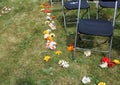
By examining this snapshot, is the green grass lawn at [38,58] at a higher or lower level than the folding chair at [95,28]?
lower

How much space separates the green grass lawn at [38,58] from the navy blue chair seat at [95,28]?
2.50 feet

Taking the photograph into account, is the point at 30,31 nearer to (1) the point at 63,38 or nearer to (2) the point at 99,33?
(1) the point at 63,38

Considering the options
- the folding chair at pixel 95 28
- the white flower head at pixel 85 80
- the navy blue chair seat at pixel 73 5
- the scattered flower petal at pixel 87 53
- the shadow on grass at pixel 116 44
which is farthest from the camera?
the navy blue chair seat at pixel 73 5

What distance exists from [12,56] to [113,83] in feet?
7.87

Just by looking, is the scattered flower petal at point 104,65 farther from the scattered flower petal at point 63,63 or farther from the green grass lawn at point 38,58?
the scattered flower petal at point 63,63

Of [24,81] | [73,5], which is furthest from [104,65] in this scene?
[73,5]

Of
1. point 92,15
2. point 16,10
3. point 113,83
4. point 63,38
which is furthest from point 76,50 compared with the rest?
point 16,10

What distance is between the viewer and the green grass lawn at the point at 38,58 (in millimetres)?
4906

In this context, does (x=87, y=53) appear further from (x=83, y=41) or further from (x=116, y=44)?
(x=116, y=44)

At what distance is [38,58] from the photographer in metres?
5.53

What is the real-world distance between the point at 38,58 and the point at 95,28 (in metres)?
1.48

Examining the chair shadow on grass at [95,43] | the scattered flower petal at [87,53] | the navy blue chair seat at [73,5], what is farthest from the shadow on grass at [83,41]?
the navy blue chair seat at [73,5]

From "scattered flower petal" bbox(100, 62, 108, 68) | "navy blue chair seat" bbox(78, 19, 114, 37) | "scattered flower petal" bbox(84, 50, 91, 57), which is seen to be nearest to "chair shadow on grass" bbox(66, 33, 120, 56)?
"scattered flower petal" bbox(84, 50, 91, 57)

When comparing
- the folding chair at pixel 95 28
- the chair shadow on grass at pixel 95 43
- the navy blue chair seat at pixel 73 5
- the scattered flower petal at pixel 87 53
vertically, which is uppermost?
the navy blue chair seat at pixel 73 5
